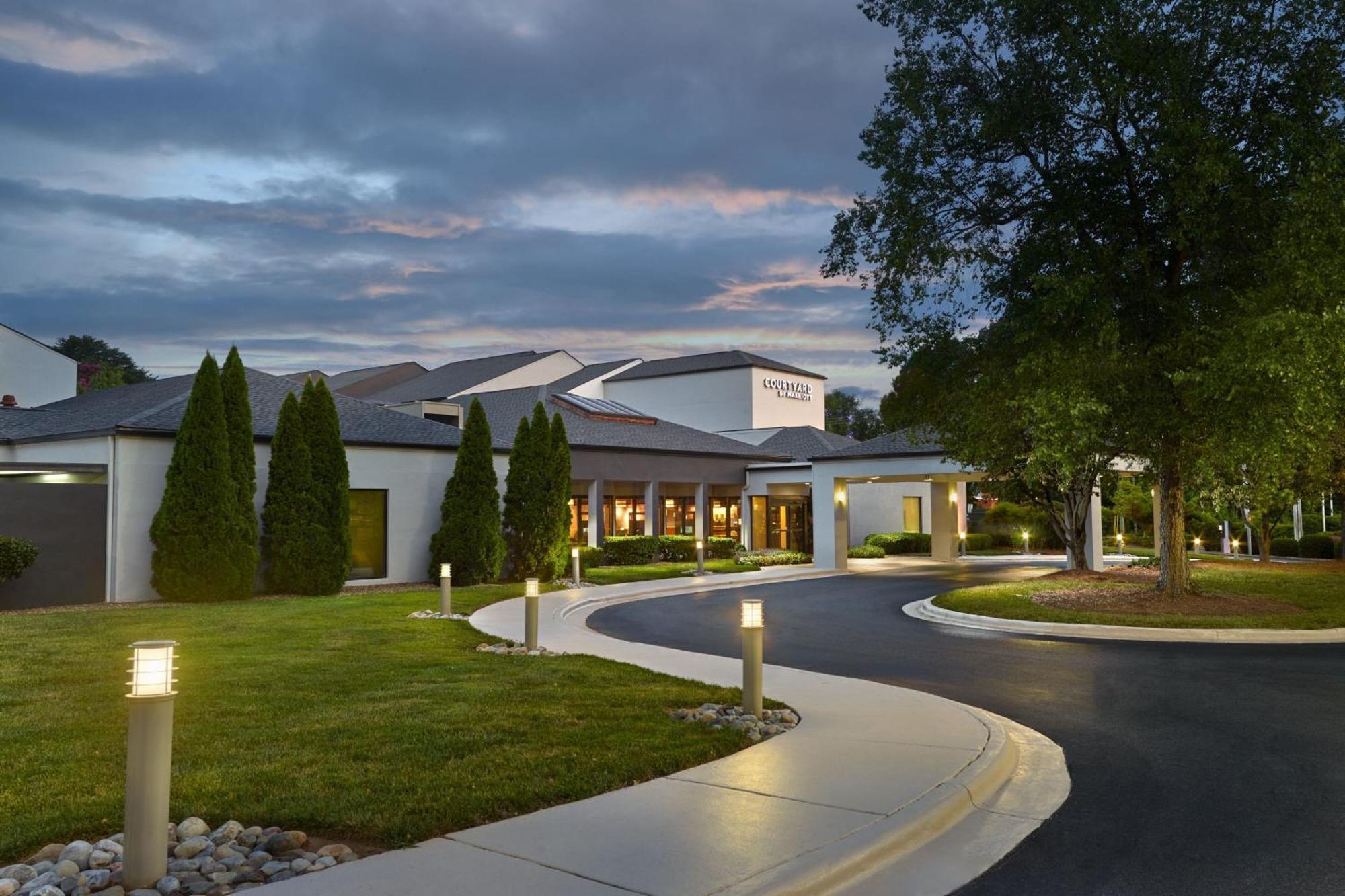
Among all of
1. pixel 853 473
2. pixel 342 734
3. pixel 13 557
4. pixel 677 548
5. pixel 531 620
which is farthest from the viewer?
pixel 677 548

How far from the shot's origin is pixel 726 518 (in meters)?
38.9

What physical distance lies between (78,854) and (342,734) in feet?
9.35

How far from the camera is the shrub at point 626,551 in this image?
31906 millimetres

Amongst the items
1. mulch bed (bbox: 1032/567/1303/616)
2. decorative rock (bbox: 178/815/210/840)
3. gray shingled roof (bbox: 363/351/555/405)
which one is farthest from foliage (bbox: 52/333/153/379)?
decorative rock (bbox: 178/815/210/840)

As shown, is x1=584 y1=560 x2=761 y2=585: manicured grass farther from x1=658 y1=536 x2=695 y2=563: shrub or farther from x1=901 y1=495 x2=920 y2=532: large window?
x1=901 y1=495 x2=920 y2=532: large window

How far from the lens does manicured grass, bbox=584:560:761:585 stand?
2659 cm

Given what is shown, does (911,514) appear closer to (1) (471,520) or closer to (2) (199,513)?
(1) (471,520)

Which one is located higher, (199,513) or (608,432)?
(608,432)

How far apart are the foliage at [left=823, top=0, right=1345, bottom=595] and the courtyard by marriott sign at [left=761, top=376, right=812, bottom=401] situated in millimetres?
30495

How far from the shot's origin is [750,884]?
4434mm

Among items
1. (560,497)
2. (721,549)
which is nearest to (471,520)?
(560,497)

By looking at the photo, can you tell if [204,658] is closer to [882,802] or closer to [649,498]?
[882,802]

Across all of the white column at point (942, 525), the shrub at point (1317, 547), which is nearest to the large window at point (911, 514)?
the white column at point (942, 525)

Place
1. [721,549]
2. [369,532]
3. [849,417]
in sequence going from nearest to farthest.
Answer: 1. [369,532]
2. [721,549]
3. [849,417]
